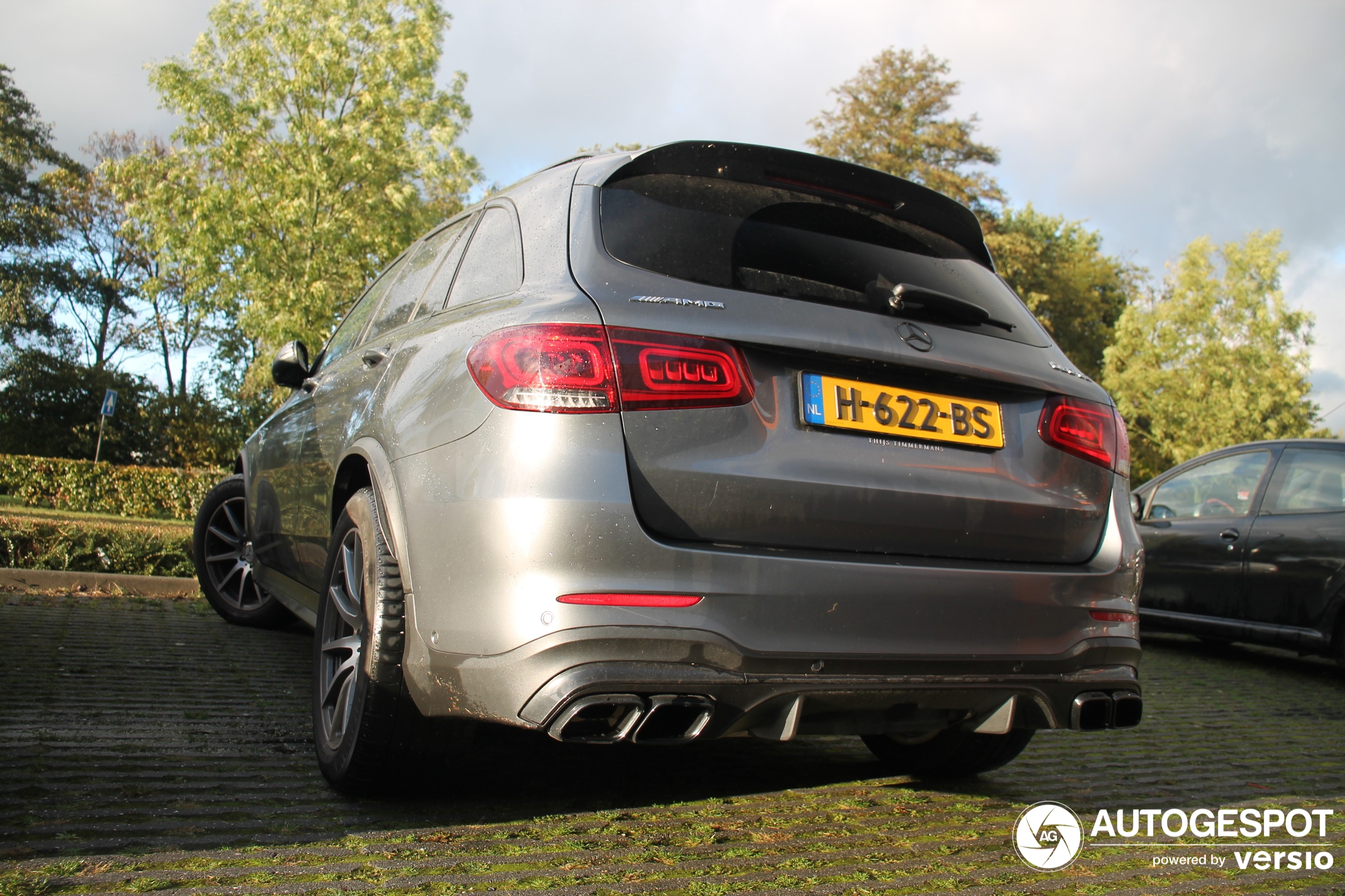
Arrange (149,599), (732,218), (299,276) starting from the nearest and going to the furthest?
(732,218) → (149,599) → (299,276)

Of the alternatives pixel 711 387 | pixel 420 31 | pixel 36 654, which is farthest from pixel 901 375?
pixel 420 31

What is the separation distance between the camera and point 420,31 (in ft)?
84.8

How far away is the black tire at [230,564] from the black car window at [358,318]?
1367 mm

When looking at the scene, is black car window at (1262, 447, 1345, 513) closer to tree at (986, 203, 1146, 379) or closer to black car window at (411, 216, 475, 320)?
black car window at (411, 216, 475, 320)

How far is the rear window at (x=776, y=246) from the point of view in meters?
2.76

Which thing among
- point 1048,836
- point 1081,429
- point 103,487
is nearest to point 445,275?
point 1081,429

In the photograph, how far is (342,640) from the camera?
125 inches

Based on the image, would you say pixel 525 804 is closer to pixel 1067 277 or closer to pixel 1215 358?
pixel 1215 358

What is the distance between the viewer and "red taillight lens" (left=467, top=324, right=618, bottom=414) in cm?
246

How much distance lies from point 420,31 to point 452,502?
25.9 m

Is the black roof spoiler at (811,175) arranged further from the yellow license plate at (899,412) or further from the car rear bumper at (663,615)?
the car rear bumper at (663,615)

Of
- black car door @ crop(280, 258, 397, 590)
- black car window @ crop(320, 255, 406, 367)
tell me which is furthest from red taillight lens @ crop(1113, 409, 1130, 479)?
black car window @ crop(320, 255, 406, 367)

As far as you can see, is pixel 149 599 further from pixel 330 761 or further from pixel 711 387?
pixel 711 387

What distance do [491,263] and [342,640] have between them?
3.99 ft
